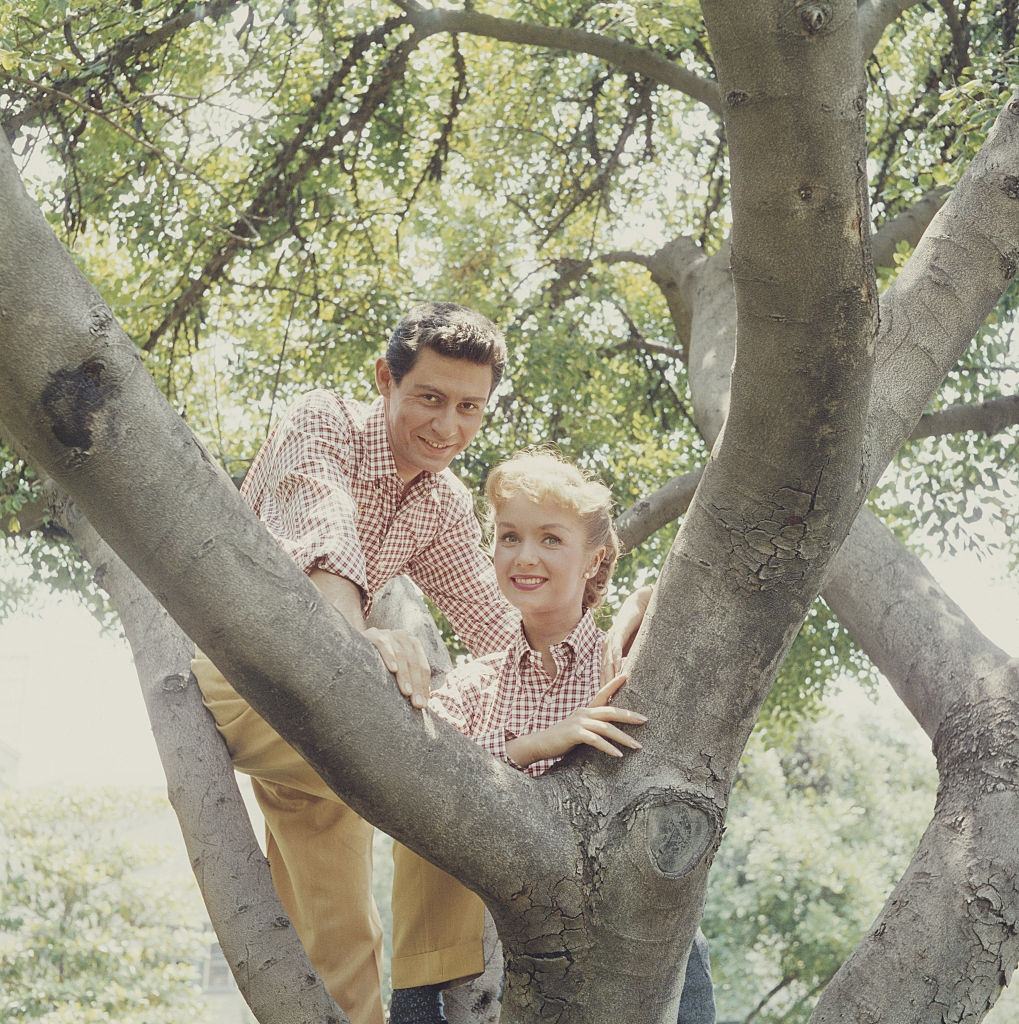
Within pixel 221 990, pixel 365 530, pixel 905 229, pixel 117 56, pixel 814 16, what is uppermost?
pixel 905 229

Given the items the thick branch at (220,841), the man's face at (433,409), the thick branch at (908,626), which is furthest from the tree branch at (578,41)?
the thick branch at (220,841)

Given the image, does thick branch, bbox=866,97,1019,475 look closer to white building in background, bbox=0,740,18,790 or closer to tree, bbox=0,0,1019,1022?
tree, bbox=0,0,1019,1022

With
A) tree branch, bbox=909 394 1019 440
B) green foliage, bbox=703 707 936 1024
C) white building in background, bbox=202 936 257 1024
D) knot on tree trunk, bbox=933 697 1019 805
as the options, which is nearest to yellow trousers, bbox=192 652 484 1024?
knot on tree trunk, bbox=933 697 1019 805

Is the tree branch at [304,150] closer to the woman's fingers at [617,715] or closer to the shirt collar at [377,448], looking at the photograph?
the shirt collar at [377,448]

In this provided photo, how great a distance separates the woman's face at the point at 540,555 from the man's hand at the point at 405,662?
0.75m

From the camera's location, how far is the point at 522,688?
292 cm

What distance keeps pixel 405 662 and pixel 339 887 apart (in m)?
1.15

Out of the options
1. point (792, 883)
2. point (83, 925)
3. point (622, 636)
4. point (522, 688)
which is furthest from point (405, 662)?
point (792, 883)

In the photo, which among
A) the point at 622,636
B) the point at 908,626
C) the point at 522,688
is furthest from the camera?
the point at 908,626

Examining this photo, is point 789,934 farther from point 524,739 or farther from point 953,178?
point 524,739

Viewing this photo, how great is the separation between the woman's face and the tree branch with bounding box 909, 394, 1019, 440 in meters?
3.05

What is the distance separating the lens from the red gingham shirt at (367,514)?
8.48 ft

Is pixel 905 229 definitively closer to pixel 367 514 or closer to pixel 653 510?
pixel 653 510

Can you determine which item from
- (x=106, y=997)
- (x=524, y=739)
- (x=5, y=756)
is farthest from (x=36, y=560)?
(x=5, y=756)
